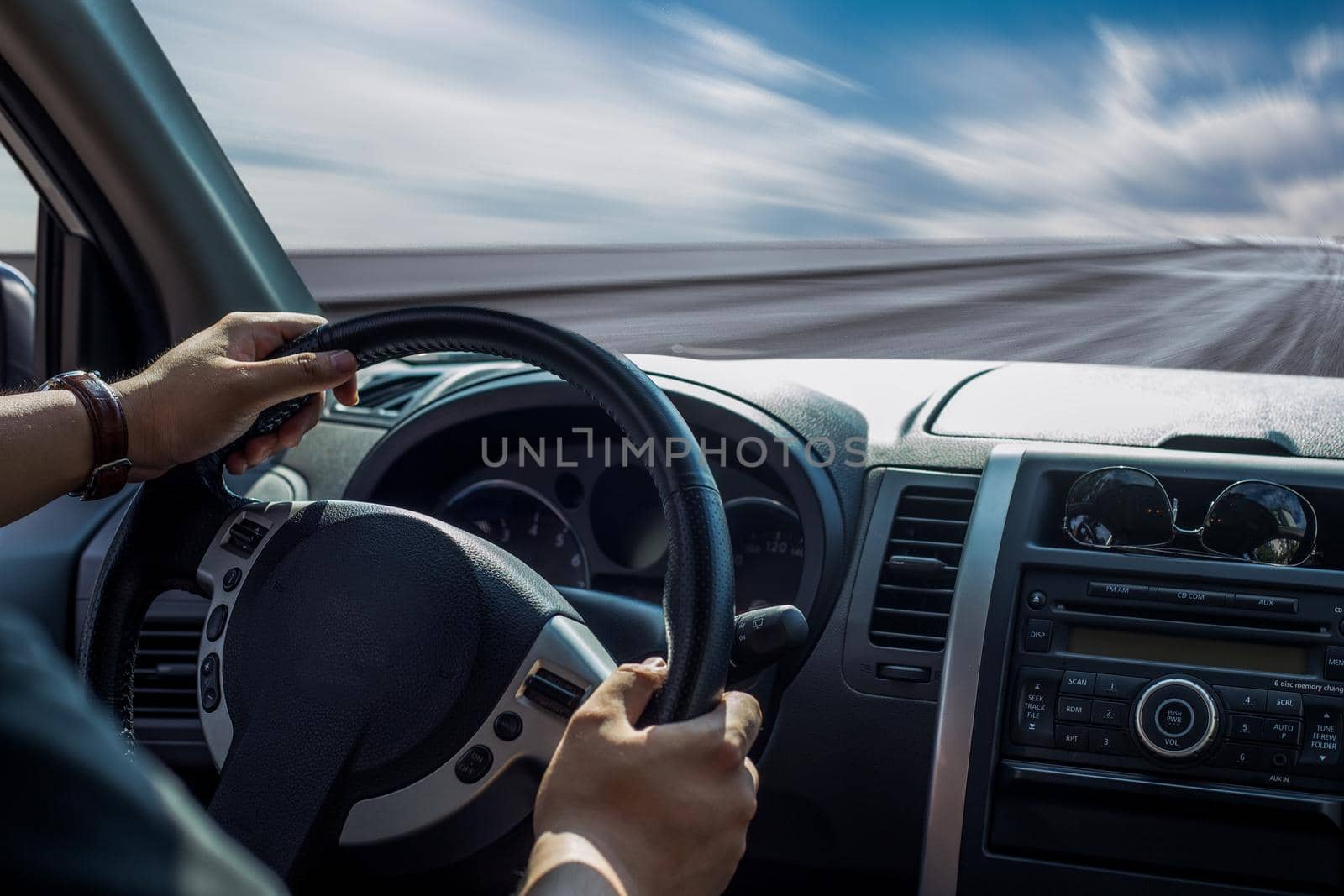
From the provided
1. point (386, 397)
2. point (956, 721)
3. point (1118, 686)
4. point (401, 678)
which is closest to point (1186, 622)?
point (1118, 686)

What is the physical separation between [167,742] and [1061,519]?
1885mm

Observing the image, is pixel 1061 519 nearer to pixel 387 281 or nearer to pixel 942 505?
pixel 942 505

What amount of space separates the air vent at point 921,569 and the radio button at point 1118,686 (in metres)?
0.28

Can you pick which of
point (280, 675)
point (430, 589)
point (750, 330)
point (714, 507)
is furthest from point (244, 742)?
point (750, 330)

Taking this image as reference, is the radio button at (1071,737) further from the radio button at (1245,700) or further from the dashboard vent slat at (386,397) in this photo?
the dashboard vent slat at (386,397)

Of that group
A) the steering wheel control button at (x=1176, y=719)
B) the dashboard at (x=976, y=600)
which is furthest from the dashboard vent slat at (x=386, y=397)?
the steering wheel control button at (x=1176, y=719)

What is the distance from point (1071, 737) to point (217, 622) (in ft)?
4.24

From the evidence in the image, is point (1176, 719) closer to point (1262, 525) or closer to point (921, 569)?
point (1262, 525)

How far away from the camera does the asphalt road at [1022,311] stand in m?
2.61

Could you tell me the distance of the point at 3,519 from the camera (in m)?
1.57

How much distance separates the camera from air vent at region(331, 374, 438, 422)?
302 cm

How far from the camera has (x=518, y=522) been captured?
2.81 metres

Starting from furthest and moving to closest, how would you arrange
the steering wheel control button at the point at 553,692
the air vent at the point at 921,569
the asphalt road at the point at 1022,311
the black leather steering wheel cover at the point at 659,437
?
the asphalt road at the point at 1022,311, the air vent at the point at 921,569, the steering wheel control button at the point at 553,692, the black leather steering wheel cover at the point at 659,437

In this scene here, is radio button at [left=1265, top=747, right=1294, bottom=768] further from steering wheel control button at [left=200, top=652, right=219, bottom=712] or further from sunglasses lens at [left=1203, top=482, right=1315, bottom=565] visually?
steering wheel control button at [left=200, top=652, right=219, bottom=712]
